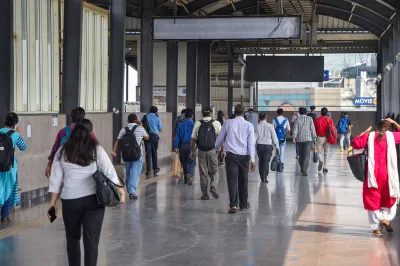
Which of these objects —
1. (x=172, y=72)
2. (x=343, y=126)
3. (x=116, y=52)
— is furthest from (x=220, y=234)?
(x=343, y=126)

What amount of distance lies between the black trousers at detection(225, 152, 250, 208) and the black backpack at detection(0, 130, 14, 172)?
3.17m

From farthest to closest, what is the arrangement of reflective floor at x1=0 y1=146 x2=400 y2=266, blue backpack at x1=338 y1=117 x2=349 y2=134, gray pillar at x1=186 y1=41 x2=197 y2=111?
blue backpack at x1=338 y1=117 x2=349 y2=134 → gray pillar at x1=186 y1=41 x2=197 y2=111 → reflective floor at x1=0 y1=146 x2=400 y2=266

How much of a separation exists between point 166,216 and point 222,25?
791 centimetres

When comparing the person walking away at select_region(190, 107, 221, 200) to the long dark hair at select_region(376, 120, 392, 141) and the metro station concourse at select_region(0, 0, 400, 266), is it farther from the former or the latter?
the long dark hair at select_region(376, 120, 392, 141)

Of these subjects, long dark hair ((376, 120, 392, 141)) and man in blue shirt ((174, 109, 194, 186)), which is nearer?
long dark hair ((376, 120, 392, 141))

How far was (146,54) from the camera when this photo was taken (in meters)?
20.6

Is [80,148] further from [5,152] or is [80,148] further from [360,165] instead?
[360,165]

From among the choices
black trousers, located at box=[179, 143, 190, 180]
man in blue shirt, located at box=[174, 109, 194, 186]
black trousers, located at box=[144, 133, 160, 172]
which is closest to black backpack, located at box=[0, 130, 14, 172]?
man in blue shirt, located at box=[174, 109, 194, 186]

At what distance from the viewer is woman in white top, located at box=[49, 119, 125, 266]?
Answer: 6.12 meters

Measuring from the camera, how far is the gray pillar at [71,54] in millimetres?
13977

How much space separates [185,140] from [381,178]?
6.48m

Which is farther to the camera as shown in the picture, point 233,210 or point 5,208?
point 233,210

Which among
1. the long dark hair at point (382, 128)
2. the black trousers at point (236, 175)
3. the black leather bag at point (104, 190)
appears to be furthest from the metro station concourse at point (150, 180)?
the black leather bag at point (104, 190)

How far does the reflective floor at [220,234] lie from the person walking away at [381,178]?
0.29m
